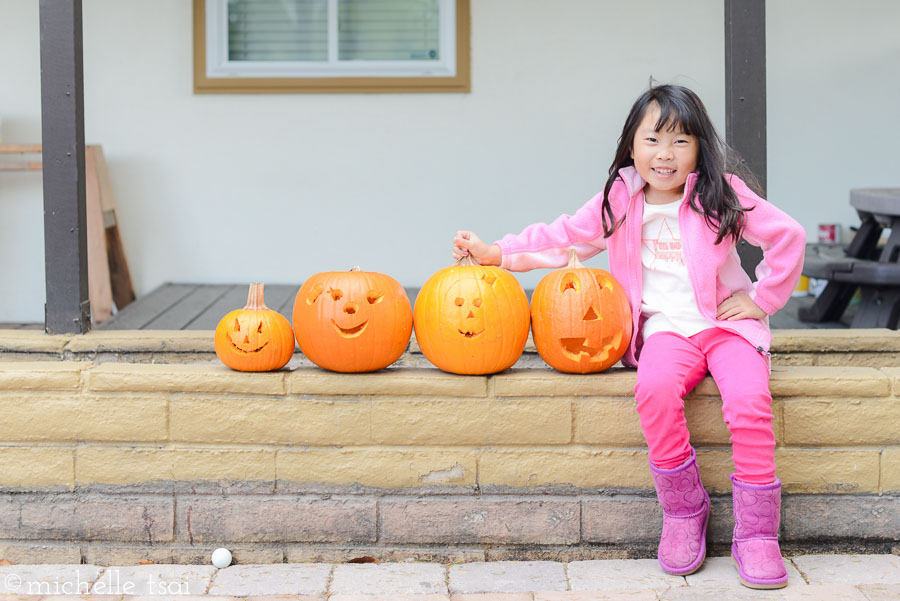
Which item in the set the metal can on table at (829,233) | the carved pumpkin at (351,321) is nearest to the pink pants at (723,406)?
the carved pumpkin at (351,321)

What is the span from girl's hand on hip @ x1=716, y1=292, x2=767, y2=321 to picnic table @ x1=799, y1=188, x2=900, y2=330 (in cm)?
165

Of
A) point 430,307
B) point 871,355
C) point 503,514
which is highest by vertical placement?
point 430,307

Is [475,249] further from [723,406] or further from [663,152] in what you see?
[723,406]

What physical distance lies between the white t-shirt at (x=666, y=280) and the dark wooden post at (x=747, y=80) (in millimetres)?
416

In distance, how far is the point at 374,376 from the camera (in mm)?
2822

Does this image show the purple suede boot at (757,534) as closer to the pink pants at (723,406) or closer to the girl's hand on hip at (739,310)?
the pink pants at (723,406)

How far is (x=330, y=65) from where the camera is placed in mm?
5430

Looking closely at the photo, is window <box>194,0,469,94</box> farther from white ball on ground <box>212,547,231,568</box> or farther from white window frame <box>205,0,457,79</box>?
white ball on ground <box>212,547,231,568</box>

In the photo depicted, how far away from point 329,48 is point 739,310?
3.35m

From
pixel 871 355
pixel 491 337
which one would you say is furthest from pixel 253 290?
pixel 871 355

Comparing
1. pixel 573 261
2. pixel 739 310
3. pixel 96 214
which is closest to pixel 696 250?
pixel 739 310

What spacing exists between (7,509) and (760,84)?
268 centimetres

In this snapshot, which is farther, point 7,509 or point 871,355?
point 871,355

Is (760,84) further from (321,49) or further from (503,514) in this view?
(321,49)
